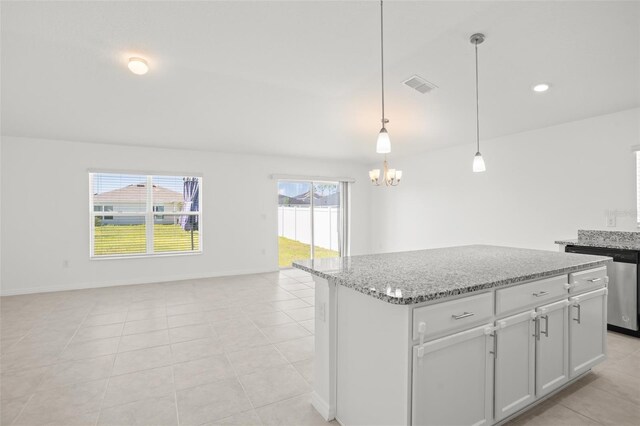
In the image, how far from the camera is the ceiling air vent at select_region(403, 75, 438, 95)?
3654mm

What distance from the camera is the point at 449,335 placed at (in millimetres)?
1540

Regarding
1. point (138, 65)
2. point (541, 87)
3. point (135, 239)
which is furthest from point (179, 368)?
point (541, 87)

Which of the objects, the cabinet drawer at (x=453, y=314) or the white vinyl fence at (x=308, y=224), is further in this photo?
the white vinyl fence at (x=308, y=224)

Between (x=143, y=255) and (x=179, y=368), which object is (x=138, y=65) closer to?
(x=179, y=368)

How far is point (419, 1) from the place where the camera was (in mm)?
2469

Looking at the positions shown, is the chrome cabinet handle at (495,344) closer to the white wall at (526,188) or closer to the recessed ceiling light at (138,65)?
the white wall at (526,188)

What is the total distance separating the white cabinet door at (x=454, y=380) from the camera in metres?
1.44

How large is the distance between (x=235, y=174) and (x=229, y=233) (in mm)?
1150

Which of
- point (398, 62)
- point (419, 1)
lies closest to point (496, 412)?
point (419, 1)

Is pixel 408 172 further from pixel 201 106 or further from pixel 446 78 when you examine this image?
pixel 201 106

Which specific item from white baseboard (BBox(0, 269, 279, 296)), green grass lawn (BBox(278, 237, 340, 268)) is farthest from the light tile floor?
green grass lawn (BBox(278, 237, 340, 268))

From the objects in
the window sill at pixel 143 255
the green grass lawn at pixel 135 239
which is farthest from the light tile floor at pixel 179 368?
the green grass lawn at pixel 135 239

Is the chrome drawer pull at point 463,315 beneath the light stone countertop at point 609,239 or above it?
beneath

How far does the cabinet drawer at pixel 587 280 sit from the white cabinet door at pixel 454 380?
37.5 inches
